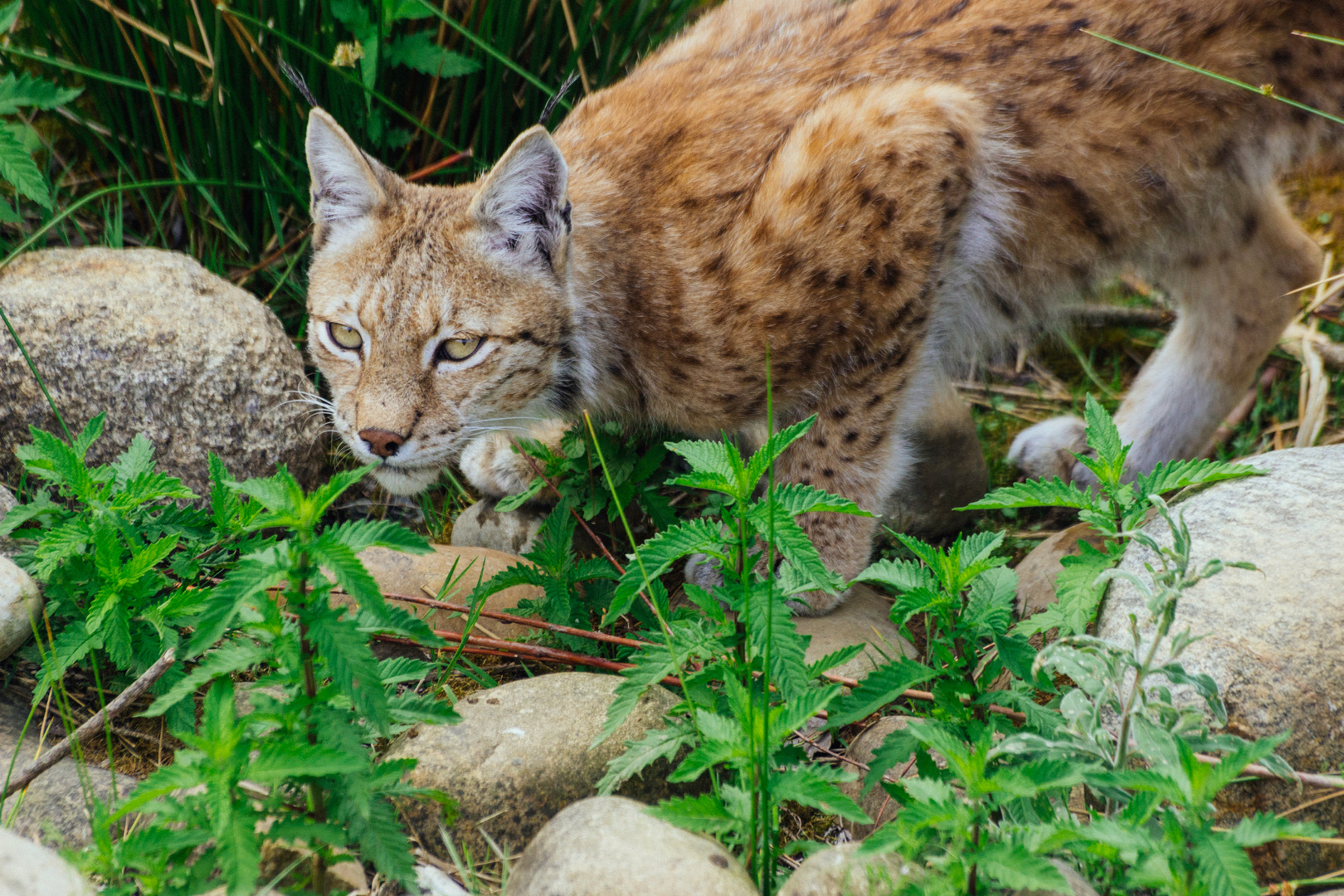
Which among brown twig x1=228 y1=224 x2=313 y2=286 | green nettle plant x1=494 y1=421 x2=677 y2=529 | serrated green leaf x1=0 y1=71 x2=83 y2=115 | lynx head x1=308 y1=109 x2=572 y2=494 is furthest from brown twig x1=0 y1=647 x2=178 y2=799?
brown twig x1=228 y1=224 x2=313 y2=286

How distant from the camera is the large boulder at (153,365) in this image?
338cm

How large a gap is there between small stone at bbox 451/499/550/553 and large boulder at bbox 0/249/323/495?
58 centimetres

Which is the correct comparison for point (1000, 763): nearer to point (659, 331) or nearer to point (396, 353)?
point (659, 331)

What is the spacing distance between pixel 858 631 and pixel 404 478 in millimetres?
1393

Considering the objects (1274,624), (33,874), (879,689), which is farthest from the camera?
(1274,624)

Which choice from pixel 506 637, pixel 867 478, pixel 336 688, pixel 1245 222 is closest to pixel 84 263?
pixel 506 637

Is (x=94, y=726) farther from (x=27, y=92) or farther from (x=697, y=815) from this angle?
(x=27, y=92)

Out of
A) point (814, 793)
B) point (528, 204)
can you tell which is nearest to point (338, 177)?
point (528, 204)

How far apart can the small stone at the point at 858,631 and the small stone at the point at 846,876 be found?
2.93 feet

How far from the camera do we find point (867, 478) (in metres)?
3.55

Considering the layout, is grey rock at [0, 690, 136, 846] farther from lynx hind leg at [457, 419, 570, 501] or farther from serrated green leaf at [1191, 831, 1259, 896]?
serrated green leaf at [1191, 831, 1259, 896]

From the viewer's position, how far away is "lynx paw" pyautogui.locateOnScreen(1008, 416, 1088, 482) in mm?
4117

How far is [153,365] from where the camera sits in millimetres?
3428

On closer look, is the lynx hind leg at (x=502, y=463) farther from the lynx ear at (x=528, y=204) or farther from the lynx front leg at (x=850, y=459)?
the lynx front leg at (x=850, y=459)
